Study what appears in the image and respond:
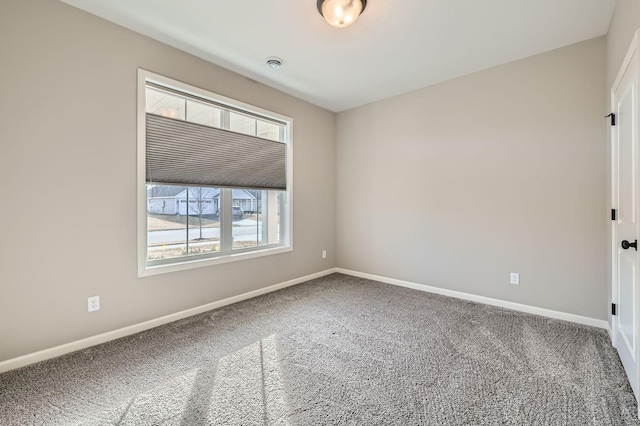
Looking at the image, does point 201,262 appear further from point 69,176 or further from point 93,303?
point 69,176

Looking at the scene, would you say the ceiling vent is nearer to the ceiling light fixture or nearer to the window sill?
the ceiling light fixture

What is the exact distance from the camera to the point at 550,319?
2.86m

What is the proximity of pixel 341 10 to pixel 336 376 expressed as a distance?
2673 millimetres

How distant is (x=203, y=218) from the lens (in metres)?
3.21

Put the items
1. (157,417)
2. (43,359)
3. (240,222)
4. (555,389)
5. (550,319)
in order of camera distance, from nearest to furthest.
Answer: (157,417) < (555,389) < (43,359) < (550,319) < (240,222)

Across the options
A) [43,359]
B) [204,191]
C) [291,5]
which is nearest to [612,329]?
[291,5]

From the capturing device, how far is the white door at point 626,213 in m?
1.73

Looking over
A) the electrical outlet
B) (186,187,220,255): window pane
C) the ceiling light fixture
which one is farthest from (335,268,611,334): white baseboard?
the electrical outlet

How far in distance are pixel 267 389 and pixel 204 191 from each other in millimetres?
2191

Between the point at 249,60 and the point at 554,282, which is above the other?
the point at 249,60

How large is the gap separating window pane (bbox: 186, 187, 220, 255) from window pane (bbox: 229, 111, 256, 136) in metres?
0.82

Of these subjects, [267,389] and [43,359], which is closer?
[267,389]

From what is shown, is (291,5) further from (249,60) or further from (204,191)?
(204,191)

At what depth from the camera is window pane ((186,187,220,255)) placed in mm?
3107
